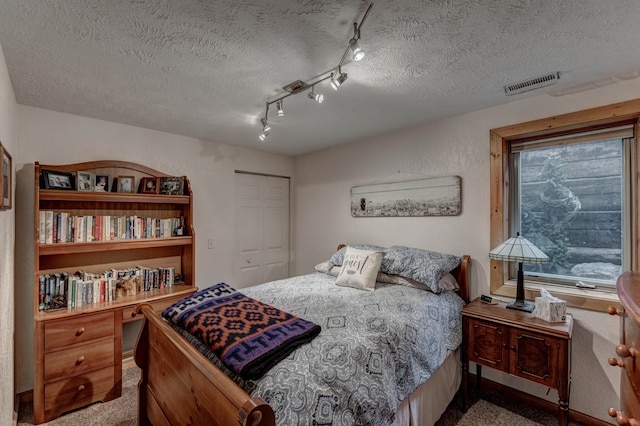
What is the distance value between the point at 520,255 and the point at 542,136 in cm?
104

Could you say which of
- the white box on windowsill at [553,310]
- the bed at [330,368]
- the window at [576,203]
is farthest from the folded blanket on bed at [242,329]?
the window at [576,203]

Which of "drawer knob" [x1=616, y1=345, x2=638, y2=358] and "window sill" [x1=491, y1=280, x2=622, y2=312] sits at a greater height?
"drawer knob" [x1=616, y1=345, x2=638, y2=358]

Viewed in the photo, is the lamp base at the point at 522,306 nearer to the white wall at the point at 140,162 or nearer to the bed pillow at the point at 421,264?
the bed pillow at the point at 421,264

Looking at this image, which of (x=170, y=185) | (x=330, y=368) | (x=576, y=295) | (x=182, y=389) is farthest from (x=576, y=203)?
(x=170, y=185)

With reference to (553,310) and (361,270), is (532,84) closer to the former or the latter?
(553,310)

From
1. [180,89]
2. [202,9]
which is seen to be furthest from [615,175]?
[180,89]

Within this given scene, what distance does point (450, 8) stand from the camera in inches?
51.6

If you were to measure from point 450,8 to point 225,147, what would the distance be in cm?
291

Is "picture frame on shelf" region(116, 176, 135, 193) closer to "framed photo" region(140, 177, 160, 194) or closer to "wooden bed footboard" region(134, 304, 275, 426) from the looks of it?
"framed photo" region(140, 177, 160, 194)

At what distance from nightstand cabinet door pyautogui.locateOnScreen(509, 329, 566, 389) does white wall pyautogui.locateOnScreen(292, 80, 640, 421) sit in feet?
1.59

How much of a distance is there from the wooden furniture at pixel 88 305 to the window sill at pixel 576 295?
115 inches

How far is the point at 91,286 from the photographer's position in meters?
2.46

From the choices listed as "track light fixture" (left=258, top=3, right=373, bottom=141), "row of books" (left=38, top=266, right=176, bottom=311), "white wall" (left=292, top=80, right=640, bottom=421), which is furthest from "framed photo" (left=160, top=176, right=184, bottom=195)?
"white wall" (left=292, top=80, right=640, bottom=421)

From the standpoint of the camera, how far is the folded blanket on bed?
127 cm
